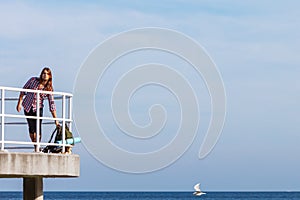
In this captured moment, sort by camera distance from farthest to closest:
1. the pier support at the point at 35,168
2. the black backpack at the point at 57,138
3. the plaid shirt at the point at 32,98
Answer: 1. the black backpack at the point at 57,138
2. the plaid shirt at the point at 32,98
3. the pier support at the point at 35,168

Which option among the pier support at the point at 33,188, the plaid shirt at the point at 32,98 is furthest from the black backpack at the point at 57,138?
the pier support at the point at 33,188

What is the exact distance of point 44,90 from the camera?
21641mm

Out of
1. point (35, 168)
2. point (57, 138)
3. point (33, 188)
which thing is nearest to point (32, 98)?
point (57, 138)

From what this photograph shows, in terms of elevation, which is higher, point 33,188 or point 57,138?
point 57,138

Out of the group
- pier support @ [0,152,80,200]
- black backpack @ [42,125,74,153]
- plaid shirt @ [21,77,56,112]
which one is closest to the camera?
pier support @ [0,152,80,200]

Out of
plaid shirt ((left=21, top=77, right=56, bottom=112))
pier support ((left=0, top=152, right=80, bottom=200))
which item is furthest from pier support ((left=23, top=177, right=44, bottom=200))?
plaid shirt ((left=21, top=77, right=56, bottom=112))

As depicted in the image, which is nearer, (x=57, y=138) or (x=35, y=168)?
(x=35, y=168)

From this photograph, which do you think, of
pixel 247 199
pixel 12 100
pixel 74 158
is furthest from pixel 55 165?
pixel 247 199

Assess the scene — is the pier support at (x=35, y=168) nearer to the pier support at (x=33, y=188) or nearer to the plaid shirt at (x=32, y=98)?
the pier support at (x=33, y=188)

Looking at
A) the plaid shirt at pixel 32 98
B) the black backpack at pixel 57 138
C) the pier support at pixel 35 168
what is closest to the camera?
the pier support at pixel 35 168

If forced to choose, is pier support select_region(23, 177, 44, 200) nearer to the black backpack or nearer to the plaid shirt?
the black backpack

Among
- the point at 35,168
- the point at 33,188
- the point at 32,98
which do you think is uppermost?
the point at 32,98

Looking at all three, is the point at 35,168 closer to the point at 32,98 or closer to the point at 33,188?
the point at 33,188

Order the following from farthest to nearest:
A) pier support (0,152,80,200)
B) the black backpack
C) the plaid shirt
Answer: the black backpack < the plaid shirt < pier support (0,152,80,200)
